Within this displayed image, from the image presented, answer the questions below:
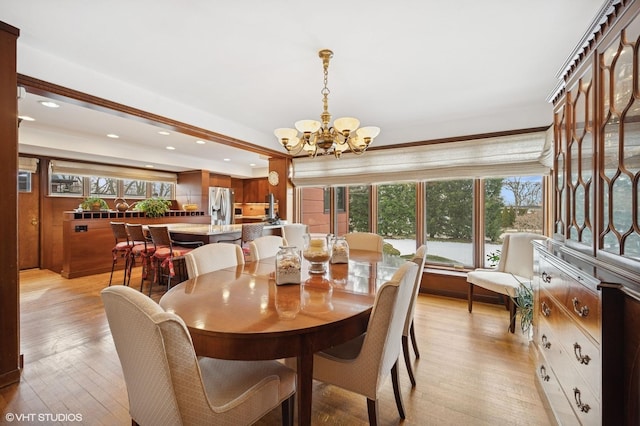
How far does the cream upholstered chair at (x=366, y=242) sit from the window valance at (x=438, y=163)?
1375 mm

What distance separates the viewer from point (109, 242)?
5211 millimetres

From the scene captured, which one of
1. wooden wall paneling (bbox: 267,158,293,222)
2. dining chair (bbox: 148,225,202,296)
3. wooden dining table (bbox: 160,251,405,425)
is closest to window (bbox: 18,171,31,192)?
dining chair (bbox: 148,225,202,296)

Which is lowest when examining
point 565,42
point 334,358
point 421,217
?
point 334,358

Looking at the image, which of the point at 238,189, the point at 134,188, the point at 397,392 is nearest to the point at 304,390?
the point at 397,392

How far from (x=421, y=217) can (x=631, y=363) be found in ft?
10.8

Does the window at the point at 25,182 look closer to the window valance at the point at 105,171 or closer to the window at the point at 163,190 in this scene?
the window valance at the point at 105,171

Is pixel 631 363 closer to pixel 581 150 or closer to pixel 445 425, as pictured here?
pixel 445 425

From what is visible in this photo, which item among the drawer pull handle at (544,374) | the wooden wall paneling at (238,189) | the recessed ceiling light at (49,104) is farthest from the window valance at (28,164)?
the drawer pull handle at (544,374)

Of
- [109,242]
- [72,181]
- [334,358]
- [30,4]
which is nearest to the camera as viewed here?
[334,358]

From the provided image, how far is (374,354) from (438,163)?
3.23 m

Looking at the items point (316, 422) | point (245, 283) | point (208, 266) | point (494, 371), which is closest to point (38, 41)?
point (208, 266)

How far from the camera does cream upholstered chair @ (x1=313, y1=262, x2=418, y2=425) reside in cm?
126

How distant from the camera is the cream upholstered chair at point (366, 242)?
3.15m

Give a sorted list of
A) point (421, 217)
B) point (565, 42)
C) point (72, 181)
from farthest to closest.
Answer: point (72, 181)
point (421, 217)
point (565, 42)
